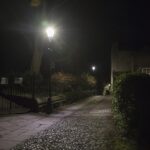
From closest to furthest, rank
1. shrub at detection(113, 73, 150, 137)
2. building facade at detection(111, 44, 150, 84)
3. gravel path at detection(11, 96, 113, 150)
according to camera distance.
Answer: shrub at detection(113, 73, 150, 137) → gravel path at detection(11, 96, 113, 150) → building facade at detection(111, 44, 150, 84)

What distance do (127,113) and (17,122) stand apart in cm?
560

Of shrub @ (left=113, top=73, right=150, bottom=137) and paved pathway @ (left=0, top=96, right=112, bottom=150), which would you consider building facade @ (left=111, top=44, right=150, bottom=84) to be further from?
shrub @ (left=113, top=73, right=150, bottom=137)

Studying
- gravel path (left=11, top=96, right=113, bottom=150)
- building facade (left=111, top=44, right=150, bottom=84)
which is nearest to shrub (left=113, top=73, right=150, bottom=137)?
gravel path (left=11, top=96, right=113, bottom=150)

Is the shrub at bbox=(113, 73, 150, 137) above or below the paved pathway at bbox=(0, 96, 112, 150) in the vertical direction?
above

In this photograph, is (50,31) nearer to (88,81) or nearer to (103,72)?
(88,81)

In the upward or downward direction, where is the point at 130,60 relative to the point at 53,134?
upward

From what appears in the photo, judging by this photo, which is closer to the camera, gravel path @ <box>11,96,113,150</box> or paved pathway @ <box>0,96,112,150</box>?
gravel path @ <box>11,96,113,150</box>

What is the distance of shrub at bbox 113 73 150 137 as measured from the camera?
7.87 m

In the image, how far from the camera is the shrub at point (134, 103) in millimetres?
7867

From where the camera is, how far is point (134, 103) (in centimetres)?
807

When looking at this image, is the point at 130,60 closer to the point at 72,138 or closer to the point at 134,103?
the point at 72,138

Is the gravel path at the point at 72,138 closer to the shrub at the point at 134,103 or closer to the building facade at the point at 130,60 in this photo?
the shrub at the point at 134,103

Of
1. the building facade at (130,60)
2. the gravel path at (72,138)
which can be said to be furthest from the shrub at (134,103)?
the building facade at (130,60)

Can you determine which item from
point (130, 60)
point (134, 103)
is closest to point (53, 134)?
point (134, 103)
